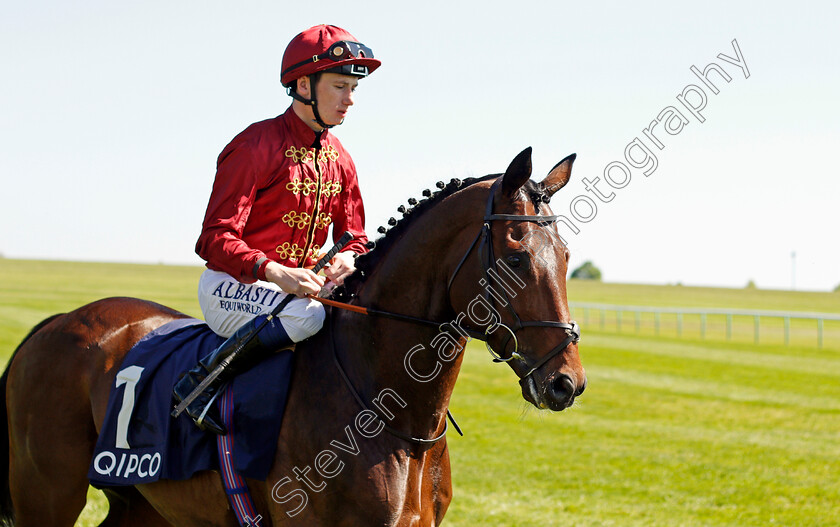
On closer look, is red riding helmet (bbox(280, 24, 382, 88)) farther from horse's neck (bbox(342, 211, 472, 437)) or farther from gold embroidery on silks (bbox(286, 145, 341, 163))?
horse's neck (bbox(342, 211, 472, 437))

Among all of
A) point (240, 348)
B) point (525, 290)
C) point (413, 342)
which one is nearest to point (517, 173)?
point (525, 290)

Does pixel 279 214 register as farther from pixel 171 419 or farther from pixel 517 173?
pixel 517 173

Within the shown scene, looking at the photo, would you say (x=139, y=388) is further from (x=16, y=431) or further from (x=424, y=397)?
(x=424, y=397)

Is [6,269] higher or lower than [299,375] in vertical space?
Result: lower

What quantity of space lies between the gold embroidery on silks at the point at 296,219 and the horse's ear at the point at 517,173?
109 centimetres

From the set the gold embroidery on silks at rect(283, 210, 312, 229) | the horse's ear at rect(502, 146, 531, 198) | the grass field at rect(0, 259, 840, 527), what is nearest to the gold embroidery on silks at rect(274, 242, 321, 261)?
the gold embroidery on silks at rect(283, 210, 312, 229)

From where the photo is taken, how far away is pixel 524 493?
848 centimetres

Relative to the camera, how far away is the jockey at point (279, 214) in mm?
3404

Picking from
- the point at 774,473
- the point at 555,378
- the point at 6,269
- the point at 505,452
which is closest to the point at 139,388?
the point at 555,378

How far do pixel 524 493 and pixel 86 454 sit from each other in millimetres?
5489

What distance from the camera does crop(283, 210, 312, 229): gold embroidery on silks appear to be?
3.69 metres

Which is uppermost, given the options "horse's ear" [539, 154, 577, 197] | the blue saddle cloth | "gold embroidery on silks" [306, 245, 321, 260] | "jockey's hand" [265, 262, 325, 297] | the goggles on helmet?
the goggles on helmet

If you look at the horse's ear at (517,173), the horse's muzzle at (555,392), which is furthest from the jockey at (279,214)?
the horse's muzzle at (555,392)

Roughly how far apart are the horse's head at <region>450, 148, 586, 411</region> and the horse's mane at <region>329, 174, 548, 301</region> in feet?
0.91
